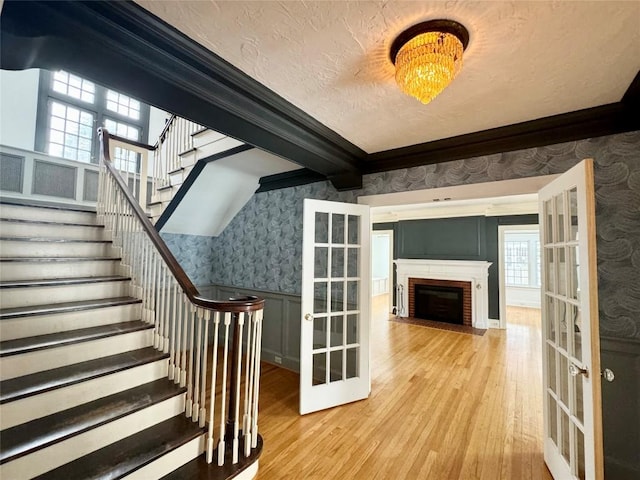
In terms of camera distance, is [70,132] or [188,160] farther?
[70,132]

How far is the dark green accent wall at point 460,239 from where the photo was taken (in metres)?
5.75

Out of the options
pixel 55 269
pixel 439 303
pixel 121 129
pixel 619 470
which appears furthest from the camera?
pixel 439 303

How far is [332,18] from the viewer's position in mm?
1204

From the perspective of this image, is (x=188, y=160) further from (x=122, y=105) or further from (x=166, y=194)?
(x=122, y=105)

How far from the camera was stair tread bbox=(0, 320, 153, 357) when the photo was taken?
1.64m

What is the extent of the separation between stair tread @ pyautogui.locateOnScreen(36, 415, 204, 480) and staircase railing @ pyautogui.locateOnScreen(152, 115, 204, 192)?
114 inches

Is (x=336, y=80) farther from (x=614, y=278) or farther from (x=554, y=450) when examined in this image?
(x=554, y=450)

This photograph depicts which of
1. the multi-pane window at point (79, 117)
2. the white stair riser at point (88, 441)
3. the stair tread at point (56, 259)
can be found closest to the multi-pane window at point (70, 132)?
the multi-pane window at point (79, 117)

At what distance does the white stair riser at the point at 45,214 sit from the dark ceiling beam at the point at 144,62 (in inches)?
79.7

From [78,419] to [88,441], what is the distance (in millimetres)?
131

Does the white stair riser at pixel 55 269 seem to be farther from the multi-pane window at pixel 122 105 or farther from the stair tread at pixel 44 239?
the multi-pane window at pixel 122 105

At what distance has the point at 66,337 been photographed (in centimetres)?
185

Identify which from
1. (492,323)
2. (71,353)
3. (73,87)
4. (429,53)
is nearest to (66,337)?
(71,353)

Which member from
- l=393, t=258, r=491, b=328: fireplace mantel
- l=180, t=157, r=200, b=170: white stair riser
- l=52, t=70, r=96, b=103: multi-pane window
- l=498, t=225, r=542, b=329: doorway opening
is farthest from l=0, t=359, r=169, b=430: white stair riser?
l=498, t=225, r=542, b=329: doorway opening
